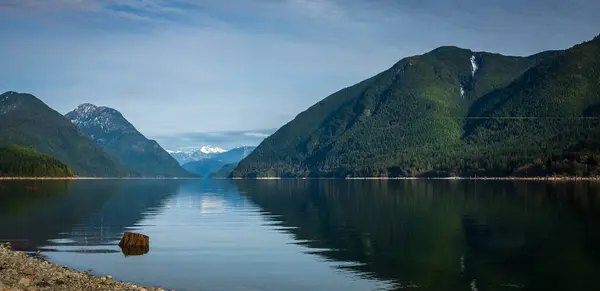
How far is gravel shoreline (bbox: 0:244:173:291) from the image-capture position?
39.0 m

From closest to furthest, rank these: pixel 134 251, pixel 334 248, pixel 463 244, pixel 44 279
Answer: pixel 44 279
pixel 134 251
pixel 334 248
pixel 463 244

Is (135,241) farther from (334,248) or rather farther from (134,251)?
(334,248)

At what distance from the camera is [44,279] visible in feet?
141

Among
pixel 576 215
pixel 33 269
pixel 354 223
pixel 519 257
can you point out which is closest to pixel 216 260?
pixel 33 269

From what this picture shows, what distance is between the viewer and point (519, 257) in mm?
58125

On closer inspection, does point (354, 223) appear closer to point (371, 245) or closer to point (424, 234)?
point (424, 234)

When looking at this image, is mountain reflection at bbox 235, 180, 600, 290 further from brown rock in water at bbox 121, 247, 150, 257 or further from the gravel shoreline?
the gravel shoreline

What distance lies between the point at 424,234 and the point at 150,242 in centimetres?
3203

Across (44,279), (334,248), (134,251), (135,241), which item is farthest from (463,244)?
(44,279)

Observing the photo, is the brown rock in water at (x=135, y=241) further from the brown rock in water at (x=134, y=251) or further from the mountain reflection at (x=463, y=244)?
the mountain reflection at (x=463, y=244)

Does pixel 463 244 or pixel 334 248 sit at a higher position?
pixel 463 244

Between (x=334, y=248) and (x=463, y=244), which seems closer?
(x=334, y=248)

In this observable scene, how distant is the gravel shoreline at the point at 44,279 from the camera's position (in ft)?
128

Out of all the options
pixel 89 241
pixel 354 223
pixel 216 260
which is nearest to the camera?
pixel 216 260
